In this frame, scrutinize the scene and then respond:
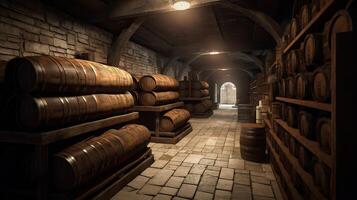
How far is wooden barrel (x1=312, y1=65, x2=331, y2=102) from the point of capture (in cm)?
168

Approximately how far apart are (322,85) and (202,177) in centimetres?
233

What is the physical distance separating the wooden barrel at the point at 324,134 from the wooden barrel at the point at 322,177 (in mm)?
151

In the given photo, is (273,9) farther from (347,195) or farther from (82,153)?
(82,153)

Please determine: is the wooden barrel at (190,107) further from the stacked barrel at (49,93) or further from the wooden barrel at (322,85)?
the wooden barrel at (322,85)

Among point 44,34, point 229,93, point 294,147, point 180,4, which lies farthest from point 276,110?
point 229,93

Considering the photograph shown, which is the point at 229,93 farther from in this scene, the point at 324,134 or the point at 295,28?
the point at 324,134

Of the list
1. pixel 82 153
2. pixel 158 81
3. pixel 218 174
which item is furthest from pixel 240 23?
pixel 82 153

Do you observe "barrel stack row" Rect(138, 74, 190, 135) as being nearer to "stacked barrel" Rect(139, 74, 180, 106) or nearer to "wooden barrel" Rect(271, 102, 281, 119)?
"stacked barrel" Rect(139, 74, 180, 106)

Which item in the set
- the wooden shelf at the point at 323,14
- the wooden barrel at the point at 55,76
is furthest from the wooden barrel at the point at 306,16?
the wooden barrel at the point at 55,76

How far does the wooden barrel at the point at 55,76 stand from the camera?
2191 millimetres

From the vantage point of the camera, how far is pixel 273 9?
472 centimetres

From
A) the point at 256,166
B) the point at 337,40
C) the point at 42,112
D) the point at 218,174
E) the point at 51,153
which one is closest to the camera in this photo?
the point at 337,40

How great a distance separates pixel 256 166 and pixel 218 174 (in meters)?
0.90

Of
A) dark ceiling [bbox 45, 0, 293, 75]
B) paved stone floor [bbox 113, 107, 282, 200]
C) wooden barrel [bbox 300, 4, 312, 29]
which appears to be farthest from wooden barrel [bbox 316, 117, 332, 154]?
dark ceiling [bbox 45, 0, 293, 75]
